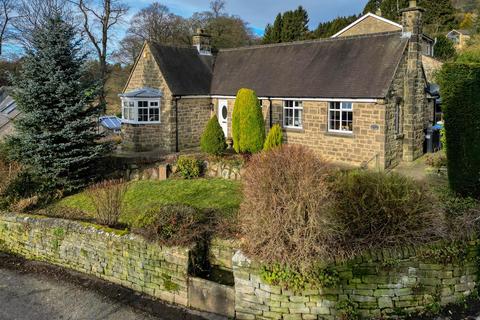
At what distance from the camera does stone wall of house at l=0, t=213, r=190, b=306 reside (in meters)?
8.75

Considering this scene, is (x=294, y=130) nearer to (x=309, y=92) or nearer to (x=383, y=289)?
(x=309, y=92)

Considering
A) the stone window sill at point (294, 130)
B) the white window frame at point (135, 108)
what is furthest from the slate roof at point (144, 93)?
the stone window sill at point (294, 130)

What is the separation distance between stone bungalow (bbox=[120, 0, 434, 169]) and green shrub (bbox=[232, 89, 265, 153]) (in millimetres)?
2111

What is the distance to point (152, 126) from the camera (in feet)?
71.0

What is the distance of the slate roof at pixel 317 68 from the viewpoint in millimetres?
16953

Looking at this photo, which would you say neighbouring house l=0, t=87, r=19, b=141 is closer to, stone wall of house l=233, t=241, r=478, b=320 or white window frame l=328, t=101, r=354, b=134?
white window frame l=328, t=101, r=354, b=134

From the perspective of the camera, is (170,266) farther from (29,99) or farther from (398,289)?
(29,99)

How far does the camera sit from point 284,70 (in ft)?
68.0

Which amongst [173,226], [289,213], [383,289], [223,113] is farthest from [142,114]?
[383,289]

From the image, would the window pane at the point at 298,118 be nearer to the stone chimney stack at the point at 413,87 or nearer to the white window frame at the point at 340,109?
the white window frame at the point at 340,109

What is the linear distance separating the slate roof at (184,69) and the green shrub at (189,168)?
5774 mm

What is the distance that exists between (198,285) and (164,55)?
54.4ft

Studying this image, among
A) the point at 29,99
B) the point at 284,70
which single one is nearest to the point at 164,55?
the point at 284,70

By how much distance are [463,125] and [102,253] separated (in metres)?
9.45
